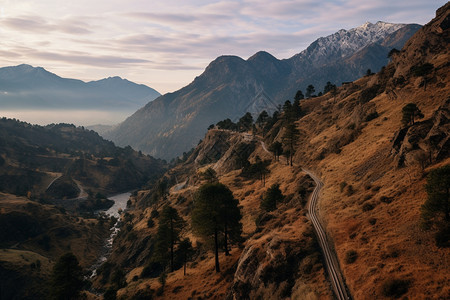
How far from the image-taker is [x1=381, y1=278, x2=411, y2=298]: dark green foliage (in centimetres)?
2491

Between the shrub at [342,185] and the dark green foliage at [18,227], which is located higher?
the shrub at [342,185]

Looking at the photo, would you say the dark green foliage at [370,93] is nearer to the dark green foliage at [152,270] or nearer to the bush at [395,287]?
the bush at [395,287]

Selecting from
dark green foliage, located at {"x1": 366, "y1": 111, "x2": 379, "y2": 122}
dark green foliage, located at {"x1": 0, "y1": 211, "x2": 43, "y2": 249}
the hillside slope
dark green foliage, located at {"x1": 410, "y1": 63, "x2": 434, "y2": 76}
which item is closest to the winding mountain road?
the hillside slope

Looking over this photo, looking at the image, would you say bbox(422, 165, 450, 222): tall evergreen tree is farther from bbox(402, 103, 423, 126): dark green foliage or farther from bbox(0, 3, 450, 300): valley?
bbox(402, 103, 423, 126): dark green foliage

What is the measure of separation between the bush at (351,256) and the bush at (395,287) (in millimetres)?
6668

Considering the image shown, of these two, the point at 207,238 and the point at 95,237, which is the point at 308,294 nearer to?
the point at 207,238

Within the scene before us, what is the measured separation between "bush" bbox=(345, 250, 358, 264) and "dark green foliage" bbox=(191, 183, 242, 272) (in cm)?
2197

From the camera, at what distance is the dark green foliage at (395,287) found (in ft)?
81.7

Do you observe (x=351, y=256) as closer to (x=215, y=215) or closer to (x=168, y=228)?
(x=215, y=215)

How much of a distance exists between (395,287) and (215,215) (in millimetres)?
28900

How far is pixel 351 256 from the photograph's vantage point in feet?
108

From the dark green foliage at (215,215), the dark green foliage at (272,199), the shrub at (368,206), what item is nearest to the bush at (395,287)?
the shrub at (368,206)

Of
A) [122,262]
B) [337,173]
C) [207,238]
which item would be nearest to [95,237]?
[122,262]

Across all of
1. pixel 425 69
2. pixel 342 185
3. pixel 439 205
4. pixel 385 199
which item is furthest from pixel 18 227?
pixel 425 69
